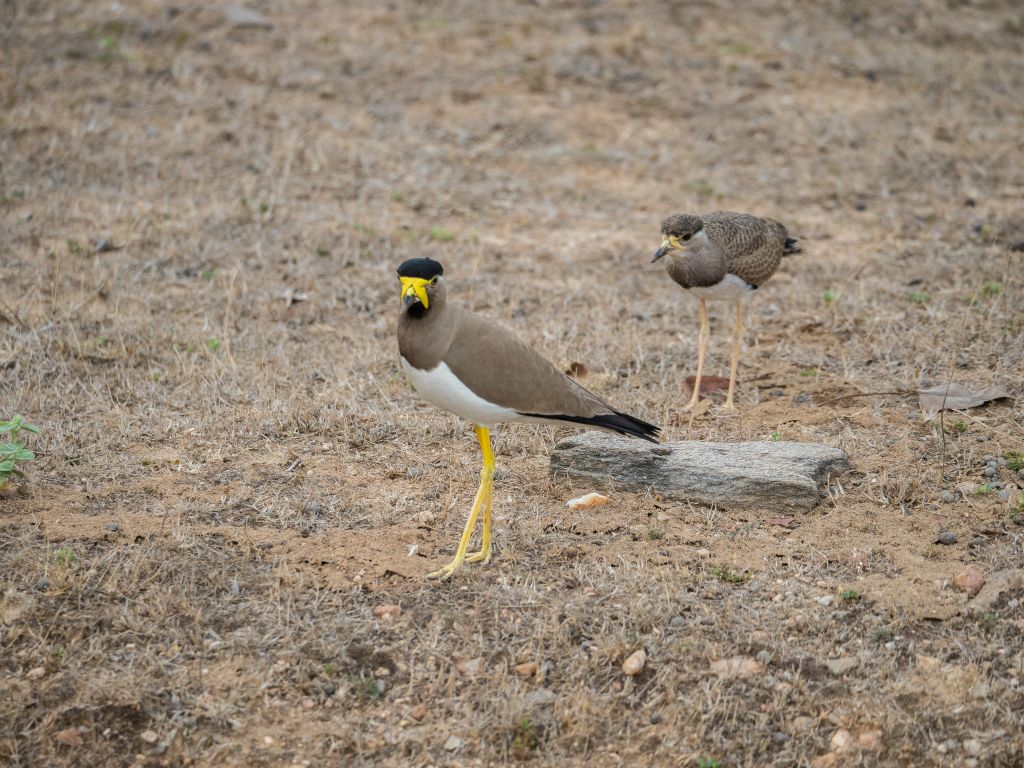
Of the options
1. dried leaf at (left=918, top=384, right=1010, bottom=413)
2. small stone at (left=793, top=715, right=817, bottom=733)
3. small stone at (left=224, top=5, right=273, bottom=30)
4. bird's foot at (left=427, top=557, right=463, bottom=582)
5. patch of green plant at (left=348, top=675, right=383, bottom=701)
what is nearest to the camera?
small stone at (left=793, top=715, right=817, bottom=733)

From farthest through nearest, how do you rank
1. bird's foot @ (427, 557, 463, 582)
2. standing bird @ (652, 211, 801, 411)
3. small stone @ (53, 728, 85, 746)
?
1. standing bird @ (652, 211, 801, 411)
2. bird's foot @ (427, 557, 463, 582)
3. small stone @ (53, 728, 85, 746)

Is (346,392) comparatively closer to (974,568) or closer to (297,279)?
(297,279)

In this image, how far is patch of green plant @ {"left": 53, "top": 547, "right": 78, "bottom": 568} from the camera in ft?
15.0

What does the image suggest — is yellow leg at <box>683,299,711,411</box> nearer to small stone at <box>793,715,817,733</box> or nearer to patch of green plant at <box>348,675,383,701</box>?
small stone at <box>793,715,817,733</box>

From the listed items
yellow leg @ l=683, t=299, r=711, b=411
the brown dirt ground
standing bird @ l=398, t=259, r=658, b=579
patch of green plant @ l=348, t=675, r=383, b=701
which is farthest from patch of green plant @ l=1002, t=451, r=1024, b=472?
patch of green plant @ l=348, t=675, r=383, b=701

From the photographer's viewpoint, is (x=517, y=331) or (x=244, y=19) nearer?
(x=517, y=331)

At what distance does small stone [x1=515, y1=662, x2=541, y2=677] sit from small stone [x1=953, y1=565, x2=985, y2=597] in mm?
1813

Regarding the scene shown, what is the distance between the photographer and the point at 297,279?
8125mm

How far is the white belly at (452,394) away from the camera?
461cm

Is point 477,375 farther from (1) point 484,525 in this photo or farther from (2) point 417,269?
(1) point 484,525

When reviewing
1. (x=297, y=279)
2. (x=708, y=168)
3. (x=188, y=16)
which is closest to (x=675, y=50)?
(x=708, y=168)

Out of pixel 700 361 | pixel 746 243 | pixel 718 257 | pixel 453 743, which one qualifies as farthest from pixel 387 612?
pixel 746 243

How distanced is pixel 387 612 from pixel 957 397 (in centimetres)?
347

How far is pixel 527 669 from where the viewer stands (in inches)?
169
